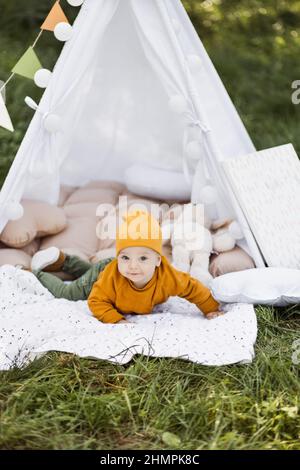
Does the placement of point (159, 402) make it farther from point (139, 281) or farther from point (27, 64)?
point (27, 64)

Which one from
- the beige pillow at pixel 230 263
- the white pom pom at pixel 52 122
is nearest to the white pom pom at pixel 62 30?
the white pom pom at pixel 52 122

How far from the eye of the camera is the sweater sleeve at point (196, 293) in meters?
3.35

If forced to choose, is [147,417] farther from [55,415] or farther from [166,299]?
[166,299]

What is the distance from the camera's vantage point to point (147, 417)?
104 inches

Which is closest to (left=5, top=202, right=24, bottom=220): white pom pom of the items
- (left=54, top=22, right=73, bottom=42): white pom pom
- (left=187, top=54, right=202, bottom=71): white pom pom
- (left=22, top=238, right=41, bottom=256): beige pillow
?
(left=22, top=238, right=41, bottom=256): beige pillow

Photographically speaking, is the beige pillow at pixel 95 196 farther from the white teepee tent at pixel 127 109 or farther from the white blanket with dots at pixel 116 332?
the white blanket with dots at pixel 116 332

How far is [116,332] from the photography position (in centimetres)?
313

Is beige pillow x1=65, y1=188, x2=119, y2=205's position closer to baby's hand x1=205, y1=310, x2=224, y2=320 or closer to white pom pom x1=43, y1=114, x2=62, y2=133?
white pom pom x1=43, y1=114, x2=62, y2=133

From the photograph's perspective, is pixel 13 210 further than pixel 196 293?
Yes

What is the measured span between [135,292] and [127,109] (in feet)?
5.50

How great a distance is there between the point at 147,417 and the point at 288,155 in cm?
192

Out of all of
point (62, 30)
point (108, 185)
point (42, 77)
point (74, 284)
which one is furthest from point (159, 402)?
point (108, 185)

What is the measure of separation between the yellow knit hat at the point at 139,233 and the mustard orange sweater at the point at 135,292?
149mm

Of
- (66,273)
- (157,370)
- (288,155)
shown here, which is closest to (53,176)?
(66,273)
